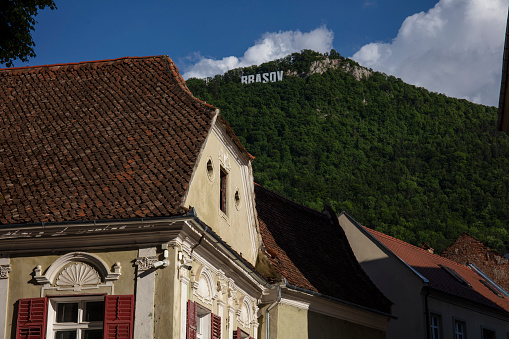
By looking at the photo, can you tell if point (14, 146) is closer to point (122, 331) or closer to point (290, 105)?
point (122, 331)

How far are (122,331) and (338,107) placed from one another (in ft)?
369

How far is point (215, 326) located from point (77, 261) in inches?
146

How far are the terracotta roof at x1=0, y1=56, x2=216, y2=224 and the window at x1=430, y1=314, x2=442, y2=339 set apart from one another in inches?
693

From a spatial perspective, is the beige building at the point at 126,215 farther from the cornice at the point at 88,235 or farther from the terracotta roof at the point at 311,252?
the terracotta roof at the point at 311,252

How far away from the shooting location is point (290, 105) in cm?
12231

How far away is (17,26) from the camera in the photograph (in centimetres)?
1270

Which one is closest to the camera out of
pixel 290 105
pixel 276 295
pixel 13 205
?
pixel 13 205

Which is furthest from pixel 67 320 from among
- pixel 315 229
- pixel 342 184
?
pixel 342 184

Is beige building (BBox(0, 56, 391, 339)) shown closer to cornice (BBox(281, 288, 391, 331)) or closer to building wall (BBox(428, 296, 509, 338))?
cornice (BBox(281, 288, 391, 331))

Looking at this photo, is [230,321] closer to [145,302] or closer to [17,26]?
[145,302]

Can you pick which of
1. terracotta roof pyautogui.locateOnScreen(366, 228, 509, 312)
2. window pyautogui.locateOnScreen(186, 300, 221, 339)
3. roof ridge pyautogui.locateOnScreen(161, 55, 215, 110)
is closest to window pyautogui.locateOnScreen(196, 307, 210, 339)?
window pyautogui.locateOnScreen(186, 300, 221, 339)

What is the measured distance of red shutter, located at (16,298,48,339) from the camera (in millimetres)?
13258

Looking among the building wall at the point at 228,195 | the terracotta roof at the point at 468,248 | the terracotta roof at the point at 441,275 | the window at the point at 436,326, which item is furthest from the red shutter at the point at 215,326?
the terracotta roof at the point at 468,248

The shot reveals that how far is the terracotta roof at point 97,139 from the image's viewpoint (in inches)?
556
